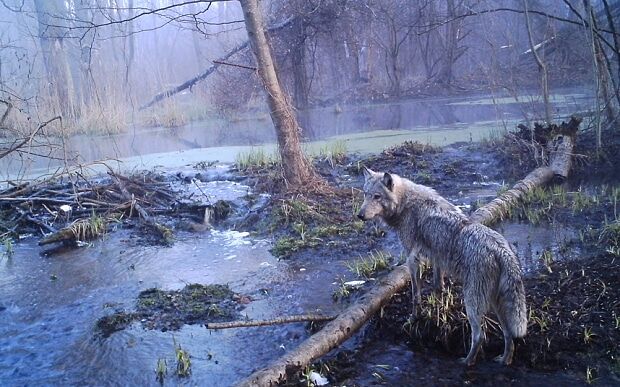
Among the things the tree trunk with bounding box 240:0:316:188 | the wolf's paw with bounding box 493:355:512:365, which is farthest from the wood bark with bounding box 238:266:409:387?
the tree trunk with bounding box 240:0:316:188

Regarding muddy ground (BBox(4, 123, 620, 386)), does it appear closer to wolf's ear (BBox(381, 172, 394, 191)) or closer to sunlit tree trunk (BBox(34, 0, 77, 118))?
wolf's ear (BBox(381, 172, 394, 191))

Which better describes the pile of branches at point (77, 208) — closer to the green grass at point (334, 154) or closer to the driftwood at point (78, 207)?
the driftwood at point (78, 207)

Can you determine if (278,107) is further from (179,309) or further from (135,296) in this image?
(179,309)

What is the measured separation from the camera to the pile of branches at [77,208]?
9.32 metres

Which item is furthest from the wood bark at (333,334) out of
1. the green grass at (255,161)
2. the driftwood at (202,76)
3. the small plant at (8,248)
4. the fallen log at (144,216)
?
the driftwood at (202,76)

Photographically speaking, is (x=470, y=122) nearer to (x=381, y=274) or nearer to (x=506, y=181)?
(x=506, y=181)

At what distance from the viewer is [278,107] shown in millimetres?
9750

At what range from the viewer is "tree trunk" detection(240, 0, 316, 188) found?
9.56 meters

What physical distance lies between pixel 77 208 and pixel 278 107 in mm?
4392

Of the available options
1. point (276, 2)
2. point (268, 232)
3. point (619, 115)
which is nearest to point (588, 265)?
point (268, 232)

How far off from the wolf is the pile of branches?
4.74 metres

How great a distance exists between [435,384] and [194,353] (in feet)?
7.90

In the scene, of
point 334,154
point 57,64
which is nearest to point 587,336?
point 334,154

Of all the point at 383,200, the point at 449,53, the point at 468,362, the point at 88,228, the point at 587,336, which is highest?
the point at 449,53
